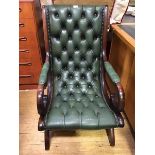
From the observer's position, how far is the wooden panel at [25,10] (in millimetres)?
2494

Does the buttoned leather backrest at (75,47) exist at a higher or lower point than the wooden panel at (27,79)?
higher

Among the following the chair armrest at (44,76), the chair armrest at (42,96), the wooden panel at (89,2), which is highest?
the wooden panel at (89,2)

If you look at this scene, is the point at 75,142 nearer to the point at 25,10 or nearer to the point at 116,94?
the point at 116,94

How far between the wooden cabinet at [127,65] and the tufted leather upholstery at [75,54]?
0.25 meters

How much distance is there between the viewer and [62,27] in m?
2.10

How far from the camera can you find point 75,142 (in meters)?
2.06

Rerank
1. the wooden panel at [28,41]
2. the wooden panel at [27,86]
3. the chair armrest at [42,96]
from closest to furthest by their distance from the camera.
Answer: the chair armrest at [42,96] → the wooden panel at [28,41] → the wooden panel at [27,86]

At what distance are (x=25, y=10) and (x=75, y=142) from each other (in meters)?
1.45

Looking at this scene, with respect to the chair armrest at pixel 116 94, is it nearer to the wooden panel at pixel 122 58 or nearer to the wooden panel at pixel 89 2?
the wooden panel at pixel 122 58

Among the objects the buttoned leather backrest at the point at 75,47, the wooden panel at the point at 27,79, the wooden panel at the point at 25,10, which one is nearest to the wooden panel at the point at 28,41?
the wooden panel at the point at 25,10
